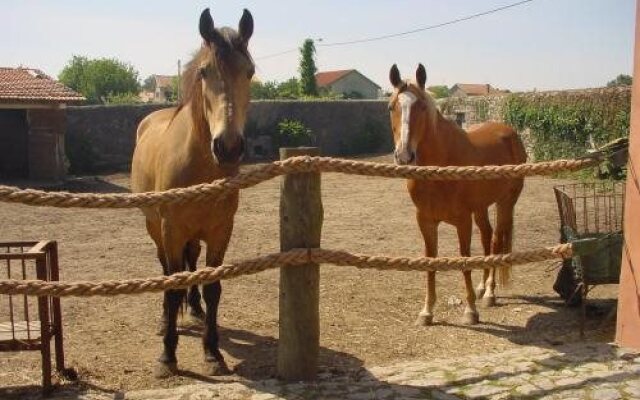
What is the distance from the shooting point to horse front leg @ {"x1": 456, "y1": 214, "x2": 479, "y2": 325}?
16.6ft

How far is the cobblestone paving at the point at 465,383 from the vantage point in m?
3.29

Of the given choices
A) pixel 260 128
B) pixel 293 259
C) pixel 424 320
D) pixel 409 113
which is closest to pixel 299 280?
pixel 293 259

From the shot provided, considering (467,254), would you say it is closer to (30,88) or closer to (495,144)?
(495,144)

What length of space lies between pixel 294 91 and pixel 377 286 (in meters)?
37.5

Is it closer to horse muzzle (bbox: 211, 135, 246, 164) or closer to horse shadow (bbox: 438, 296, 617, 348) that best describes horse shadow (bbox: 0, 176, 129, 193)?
horse shadow (bbox: 438, 296, 617, 348)

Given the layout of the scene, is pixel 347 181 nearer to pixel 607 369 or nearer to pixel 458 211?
pixel 458 211

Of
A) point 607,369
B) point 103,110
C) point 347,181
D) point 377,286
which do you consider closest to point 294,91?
point 103,110

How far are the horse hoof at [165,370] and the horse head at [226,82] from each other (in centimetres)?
152

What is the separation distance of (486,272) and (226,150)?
3547 mm

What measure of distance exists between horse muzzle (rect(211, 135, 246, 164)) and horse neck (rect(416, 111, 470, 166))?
2.14m

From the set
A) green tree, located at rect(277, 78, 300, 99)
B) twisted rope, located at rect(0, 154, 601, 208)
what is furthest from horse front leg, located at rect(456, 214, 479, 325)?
green tree, located at rect(277, 78, 300, 99)

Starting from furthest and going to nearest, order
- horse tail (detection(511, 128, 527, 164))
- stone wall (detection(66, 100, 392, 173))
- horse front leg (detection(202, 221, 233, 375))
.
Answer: stone wall (detection(66, 100, 392, 173))
horse tail (detection(511, 128, 527, 164))
horse front leg (detection(202, 221, 233, 375))

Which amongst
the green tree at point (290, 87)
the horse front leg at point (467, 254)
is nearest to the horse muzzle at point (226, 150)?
the horse front leg at point (467, 254)

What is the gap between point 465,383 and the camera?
3.44 metres
